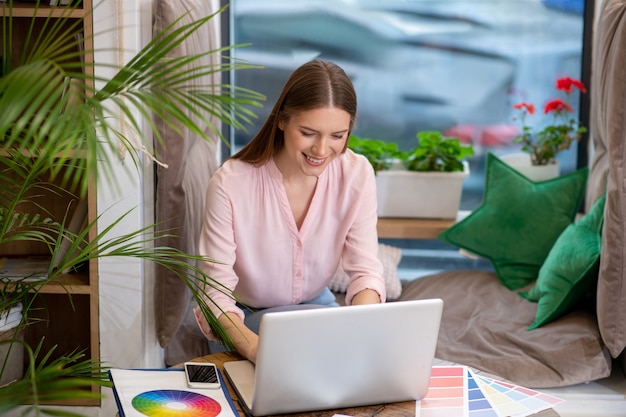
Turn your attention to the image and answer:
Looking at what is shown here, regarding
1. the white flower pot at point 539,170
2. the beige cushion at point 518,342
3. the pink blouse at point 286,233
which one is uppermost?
the white flower pot at point 539,170

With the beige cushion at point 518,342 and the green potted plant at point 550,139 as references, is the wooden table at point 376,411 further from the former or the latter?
the green potted plant at point 550,139

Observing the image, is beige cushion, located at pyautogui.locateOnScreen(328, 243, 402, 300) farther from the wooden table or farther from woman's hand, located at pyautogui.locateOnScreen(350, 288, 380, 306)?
the wooden table

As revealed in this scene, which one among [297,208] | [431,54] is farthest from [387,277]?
[431,54]

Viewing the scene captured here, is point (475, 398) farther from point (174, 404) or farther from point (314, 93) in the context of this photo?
point (314, 93)

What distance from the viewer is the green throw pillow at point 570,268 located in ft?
8.96

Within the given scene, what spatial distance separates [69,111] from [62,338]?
1.62 metres

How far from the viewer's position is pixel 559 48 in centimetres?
362

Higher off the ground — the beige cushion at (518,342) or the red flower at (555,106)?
the red flower at (555,106)

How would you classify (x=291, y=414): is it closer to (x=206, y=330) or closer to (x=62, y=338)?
(x=206, y=330)

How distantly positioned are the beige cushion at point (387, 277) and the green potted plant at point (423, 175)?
20cm

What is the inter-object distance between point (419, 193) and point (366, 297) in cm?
126

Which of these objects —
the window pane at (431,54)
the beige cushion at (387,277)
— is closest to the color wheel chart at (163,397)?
the beige cushion at (387,277)

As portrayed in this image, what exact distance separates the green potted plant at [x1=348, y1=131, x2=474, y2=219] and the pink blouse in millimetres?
995

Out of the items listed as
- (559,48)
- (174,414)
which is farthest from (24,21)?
(559,48)
